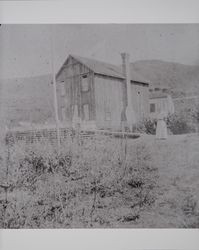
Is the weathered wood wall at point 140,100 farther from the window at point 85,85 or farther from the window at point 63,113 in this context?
the window at point 63,113

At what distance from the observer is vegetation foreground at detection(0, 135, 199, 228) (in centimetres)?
234

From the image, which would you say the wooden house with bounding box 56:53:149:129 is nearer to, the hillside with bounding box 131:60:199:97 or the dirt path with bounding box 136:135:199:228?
the hillside with bounding box 131:60:199:97

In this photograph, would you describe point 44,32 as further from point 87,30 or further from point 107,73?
point 107,73

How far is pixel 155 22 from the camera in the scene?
2.39m

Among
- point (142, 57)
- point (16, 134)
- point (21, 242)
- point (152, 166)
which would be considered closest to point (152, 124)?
point (152, 166)

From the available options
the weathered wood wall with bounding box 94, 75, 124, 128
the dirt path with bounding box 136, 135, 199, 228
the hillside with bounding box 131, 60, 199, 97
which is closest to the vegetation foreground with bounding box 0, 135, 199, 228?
the dirt path with bounding box 136, 135, 199, 228

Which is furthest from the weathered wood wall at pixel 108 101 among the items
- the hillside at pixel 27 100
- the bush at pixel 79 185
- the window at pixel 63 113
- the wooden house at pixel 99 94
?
the hillside at pixel 27 100

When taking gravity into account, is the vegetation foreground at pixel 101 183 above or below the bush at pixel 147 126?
below

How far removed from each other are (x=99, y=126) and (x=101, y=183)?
1.35 ft

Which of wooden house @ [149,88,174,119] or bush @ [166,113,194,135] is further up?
wooden house @ [149,88,174,119]

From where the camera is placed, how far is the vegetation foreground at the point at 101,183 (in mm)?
2340

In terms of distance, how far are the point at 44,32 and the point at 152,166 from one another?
125cm

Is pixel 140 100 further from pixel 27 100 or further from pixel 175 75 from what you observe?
pixel 27 100

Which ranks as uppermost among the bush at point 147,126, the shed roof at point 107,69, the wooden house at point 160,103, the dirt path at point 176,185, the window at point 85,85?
the shed roof at point 107,69
